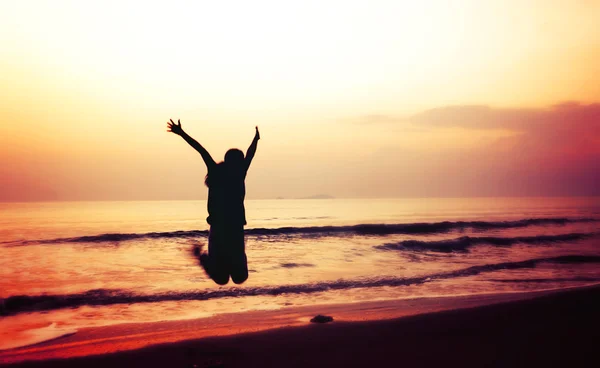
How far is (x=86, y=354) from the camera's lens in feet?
23.4

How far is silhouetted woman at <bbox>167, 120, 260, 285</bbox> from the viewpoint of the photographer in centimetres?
550

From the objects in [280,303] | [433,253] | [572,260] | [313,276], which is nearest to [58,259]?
[313,276]

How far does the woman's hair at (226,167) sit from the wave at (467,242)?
20.0 meters

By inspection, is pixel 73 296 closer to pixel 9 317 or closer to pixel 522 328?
pixel 9 317

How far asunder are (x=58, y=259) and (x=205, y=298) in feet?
35.5

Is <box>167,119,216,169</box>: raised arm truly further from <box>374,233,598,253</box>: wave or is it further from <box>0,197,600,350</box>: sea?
<box>374,233,598,253</box>: wave

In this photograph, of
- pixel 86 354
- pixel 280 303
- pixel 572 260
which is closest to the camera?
pixel 86 354

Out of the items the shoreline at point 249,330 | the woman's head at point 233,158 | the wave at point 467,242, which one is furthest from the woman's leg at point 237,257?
the wave at point 467,242

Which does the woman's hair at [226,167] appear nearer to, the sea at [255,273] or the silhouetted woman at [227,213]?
the silhouetted woman at [227,213]

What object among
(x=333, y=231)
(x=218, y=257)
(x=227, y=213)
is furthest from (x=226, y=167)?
(x=333, y=231)

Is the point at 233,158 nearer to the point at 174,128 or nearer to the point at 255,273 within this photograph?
the point at 174,128

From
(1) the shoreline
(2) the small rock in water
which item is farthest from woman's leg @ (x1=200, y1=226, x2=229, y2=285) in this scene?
(2) the small rock in water

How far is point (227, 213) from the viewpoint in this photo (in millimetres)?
5562

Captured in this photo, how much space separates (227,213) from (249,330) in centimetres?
359
